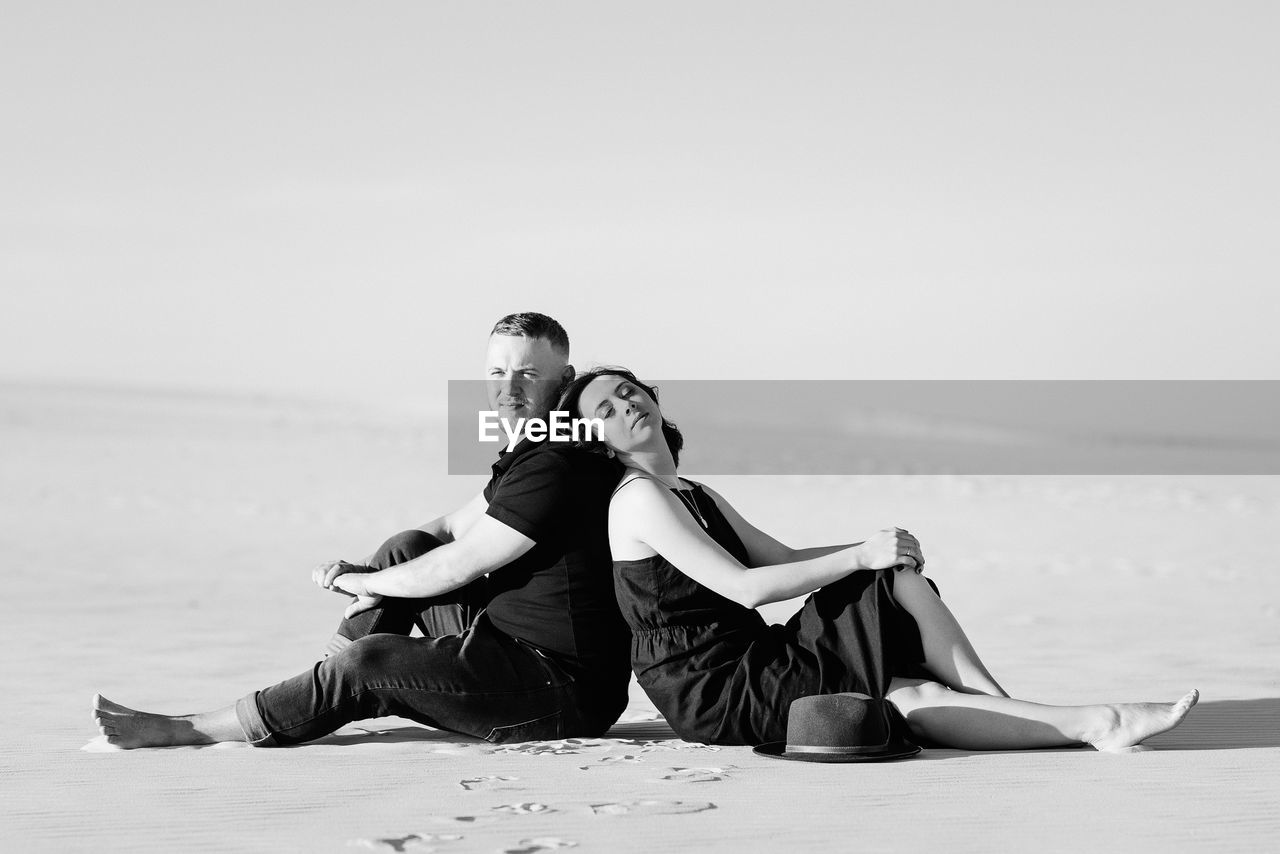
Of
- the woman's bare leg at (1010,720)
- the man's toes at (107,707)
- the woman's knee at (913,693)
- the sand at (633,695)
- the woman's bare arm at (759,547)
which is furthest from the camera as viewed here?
the woman's bare arm at (759,547)

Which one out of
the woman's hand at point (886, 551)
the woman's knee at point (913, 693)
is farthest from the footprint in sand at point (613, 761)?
the woman's hand at point (886, 551)

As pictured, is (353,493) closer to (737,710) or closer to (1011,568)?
(1011,568)

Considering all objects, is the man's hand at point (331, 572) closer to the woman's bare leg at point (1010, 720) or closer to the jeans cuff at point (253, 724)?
the jeans cuff at point (253, 724)

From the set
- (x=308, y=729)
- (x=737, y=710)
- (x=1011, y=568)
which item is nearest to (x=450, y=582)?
(x=308, y=729)

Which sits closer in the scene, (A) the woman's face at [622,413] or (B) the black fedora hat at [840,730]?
(B) the black fedora hat at [840,730]

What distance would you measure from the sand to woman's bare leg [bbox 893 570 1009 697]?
0.24 m

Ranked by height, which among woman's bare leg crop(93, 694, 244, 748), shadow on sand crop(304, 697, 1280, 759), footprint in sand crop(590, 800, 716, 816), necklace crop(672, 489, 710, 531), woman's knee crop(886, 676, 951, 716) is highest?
necklace crop(672, 489, 710, 531)

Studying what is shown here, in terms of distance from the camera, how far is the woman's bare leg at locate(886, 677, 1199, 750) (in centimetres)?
458

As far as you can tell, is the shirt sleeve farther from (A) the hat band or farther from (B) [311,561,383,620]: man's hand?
(A) the hat band

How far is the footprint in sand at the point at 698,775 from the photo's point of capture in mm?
4359

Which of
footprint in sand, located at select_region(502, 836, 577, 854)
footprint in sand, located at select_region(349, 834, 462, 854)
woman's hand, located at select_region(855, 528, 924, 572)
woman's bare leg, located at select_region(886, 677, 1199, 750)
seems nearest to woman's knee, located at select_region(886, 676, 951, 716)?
woman's bare leg, located at select_region(886, 677, 1199, 750)

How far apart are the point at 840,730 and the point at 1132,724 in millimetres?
890

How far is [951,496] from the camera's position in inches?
768

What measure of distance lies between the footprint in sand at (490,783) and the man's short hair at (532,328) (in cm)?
163
